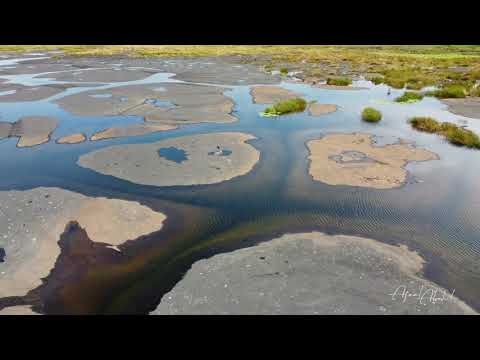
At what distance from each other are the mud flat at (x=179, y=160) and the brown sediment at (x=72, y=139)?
7.87 ft

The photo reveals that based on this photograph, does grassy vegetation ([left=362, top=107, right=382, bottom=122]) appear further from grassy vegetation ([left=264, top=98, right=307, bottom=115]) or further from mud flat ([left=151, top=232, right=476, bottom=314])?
mud flat ([left=151, top=232, right=476, bottom=314])

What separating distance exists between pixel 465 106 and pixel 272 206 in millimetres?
21571

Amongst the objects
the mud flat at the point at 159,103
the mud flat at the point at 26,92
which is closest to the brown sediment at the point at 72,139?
the mud flat at the point at 159,103

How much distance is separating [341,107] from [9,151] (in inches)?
815

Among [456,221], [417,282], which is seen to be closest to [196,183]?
[417,282]

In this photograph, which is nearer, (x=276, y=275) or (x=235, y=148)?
(x=276, y=275)

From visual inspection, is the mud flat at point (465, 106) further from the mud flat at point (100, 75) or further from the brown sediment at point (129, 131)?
the mud flat at point (100, 75)

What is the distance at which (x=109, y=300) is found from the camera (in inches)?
285

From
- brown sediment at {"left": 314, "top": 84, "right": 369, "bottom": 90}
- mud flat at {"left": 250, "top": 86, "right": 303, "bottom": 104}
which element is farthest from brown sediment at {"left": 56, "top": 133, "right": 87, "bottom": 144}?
brown sediment at {"left": 314, "top": 84, "right": 369, "bottom": 90}

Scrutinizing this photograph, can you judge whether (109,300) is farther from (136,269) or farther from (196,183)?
(196,183)

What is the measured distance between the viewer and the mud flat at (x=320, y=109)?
74.7 ft

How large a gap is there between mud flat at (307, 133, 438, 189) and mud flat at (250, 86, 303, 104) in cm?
959

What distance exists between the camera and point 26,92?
27.6 m

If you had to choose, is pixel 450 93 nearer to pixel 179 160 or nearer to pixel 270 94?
pixel 270 94
